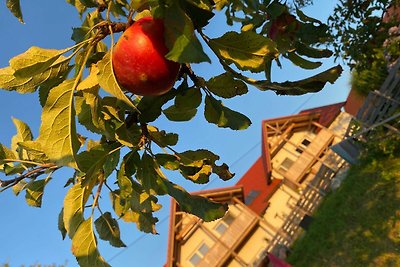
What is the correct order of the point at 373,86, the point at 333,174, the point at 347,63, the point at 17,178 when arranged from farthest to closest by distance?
the point at 333,174 → the point at 373,86 → the point at 347,63 → the point at 17,178

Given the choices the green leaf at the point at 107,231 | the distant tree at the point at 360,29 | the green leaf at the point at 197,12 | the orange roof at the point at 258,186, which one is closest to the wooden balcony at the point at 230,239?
the orange roof at the point at 258,186

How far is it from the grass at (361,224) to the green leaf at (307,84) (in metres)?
5.19

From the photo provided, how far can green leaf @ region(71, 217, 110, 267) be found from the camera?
1.48m

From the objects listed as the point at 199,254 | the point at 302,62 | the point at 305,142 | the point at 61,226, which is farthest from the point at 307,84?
the point at 305,142

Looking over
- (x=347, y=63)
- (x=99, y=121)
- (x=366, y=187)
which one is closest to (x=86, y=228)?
(x=99, y=121)

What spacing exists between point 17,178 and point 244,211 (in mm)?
14157

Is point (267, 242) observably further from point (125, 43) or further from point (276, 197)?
point (125, 43)

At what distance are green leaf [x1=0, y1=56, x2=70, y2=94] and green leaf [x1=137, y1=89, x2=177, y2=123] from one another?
1.07 ft

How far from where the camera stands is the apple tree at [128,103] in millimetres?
1180

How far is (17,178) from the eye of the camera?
2.09 m

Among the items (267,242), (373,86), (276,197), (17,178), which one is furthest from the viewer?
(276,197)

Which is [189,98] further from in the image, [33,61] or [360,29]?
[360,29]

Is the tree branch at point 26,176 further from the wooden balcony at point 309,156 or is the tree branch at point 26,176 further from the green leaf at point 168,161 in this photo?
the wooden balcony at point 309,156

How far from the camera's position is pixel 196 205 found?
152 centimetres
